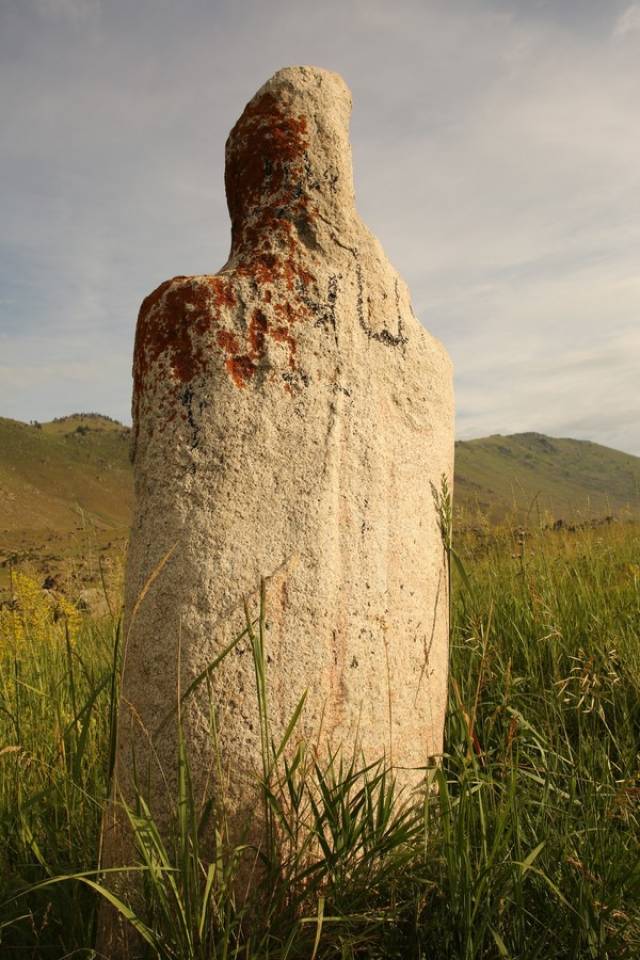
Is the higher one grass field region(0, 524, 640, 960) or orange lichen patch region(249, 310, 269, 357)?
orange lichen patch region(249, 310, 269, 357)

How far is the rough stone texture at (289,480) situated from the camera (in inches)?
73.5

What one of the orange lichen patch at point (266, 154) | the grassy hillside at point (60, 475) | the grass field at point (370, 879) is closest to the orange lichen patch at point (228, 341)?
the orange lichen patch at point (266, 154)

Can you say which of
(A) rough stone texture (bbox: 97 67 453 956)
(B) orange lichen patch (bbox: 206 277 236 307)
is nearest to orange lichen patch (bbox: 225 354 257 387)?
(A) rough stone texture (bbox: 97 67 453 956)

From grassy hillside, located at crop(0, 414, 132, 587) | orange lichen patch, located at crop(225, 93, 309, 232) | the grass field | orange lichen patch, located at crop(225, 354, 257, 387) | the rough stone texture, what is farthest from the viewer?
grassy hillside, located at crop(0, 414, 132, 587)

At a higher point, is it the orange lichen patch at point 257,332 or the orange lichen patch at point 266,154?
the orange lichen patch at point 266,154

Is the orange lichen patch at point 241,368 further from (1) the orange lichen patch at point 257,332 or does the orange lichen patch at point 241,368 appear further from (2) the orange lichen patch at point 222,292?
(2) the orange lichen patch at point 222,292

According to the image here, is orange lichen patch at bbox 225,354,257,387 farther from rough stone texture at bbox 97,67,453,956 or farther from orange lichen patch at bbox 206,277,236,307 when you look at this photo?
orange lichen patch at bbox 206,277,236,307

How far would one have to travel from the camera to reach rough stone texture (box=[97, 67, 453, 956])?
1868 millimetres

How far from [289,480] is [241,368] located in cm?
35

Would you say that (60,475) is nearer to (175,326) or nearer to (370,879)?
(175,326)

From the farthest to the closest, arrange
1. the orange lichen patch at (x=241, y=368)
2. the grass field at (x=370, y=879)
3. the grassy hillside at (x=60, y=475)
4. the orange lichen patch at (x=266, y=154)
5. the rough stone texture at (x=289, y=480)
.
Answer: the grassy hillside at (x=60, y=475)
the orange lichen patch at (x=266, y=154)
the orange lichen patch at (x=241, y=368)
the rough stone texture at (x=289, y=480)
the grass field at (x=370, y=879)

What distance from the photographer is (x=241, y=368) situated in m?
2.03

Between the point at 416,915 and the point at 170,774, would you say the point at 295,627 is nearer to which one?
the point at 170,774

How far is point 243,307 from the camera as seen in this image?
6.85 feet
